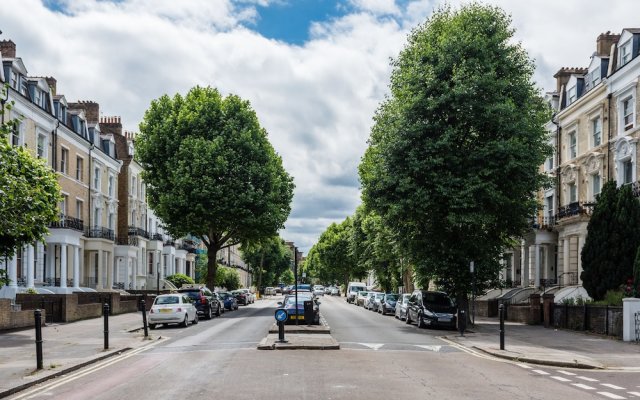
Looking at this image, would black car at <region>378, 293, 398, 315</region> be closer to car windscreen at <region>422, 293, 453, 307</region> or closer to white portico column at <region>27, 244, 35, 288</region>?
car windscreen at <region>422, 293, 453, 307</region>

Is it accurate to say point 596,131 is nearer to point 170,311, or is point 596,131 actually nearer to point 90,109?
point 170,311

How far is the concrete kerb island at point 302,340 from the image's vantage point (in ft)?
62.6

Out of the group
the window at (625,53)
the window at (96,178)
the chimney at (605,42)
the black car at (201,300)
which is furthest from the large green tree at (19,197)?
the window at (96,178)

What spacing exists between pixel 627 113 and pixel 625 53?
2.93 metres

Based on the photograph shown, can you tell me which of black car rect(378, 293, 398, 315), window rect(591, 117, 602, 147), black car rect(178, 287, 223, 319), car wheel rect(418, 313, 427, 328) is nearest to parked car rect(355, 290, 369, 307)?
black car rect(378, 293, 398, 315)

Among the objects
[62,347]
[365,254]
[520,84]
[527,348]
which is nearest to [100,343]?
[62,347]

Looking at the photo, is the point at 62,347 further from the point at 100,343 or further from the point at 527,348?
the point at 527,348

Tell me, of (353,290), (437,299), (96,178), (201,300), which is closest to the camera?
(437,299)

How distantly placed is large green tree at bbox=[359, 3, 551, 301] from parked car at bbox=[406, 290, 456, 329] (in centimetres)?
62

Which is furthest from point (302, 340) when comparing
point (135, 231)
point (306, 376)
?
point (135, 231)

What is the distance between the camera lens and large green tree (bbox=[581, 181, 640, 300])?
97.5 feet

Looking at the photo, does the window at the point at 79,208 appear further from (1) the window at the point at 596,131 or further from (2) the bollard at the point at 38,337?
(2) the bollard at the point at 38,337

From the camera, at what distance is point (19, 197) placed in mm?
13406

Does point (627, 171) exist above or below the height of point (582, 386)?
above
